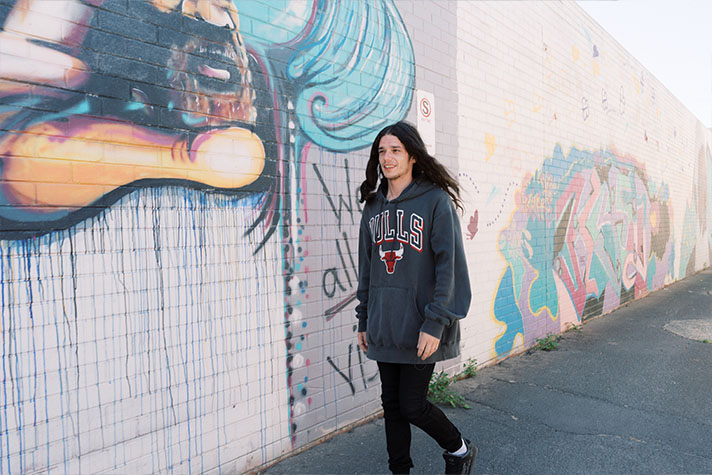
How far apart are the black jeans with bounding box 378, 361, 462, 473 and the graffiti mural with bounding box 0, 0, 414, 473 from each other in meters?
0.93

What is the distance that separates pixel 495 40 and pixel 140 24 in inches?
161

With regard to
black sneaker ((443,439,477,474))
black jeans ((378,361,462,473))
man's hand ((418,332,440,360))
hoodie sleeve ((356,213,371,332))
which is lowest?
black sneaker ((443,439,477,474))

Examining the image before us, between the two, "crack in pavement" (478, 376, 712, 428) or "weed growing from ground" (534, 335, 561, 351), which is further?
"weed growing from ground" (534, 335, 561, 351)

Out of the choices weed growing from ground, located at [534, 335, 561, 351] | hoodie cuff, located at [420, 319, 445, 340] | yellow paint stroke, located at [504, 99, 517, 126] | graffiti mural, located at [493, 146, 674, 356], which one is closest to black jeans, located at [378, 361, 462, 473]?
hoodie cuff, located at [420, 319, 445, 340]

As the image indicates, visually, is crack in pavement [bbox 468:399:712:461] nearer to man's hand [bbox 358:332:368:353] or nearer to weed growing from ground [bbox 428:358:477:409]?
weed growing from ground [bbox 428:358:477:409]

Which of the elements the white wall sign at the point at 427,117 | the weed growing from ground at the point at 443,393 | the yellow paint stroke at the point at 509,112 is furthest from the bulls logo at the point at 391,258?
the yellow paint stroke at the point at 509,112

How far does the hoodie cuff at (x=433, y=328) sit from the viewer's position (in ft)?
7.44

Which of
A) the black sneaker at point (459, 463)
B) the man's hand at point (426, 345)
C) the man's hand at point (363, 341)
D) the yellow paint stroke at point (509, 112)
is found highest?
the yellow paint stroke at point (509, 112)

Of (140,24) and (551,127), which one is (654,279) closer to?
(551,127)

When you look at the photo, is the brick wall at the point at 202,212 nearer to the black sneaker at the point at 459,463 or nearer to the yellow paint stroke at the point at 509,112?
the yellow paint stroke at the point at 509,112

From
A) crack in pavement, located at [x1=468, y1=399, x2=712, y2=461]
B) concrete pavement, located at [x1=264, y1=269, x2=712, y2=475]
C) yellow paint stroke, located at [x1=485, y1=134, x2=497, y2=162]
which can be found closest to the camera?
concrete pavement, located at [x1=264, y1=269, x2=712, y2=475]

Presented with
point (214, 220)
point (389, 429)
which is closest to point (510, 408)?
point (389, 429)

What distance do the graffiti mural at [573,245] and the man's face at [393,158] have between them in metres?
3.15

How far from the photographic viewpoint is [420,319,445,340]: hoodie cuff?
2268mm
